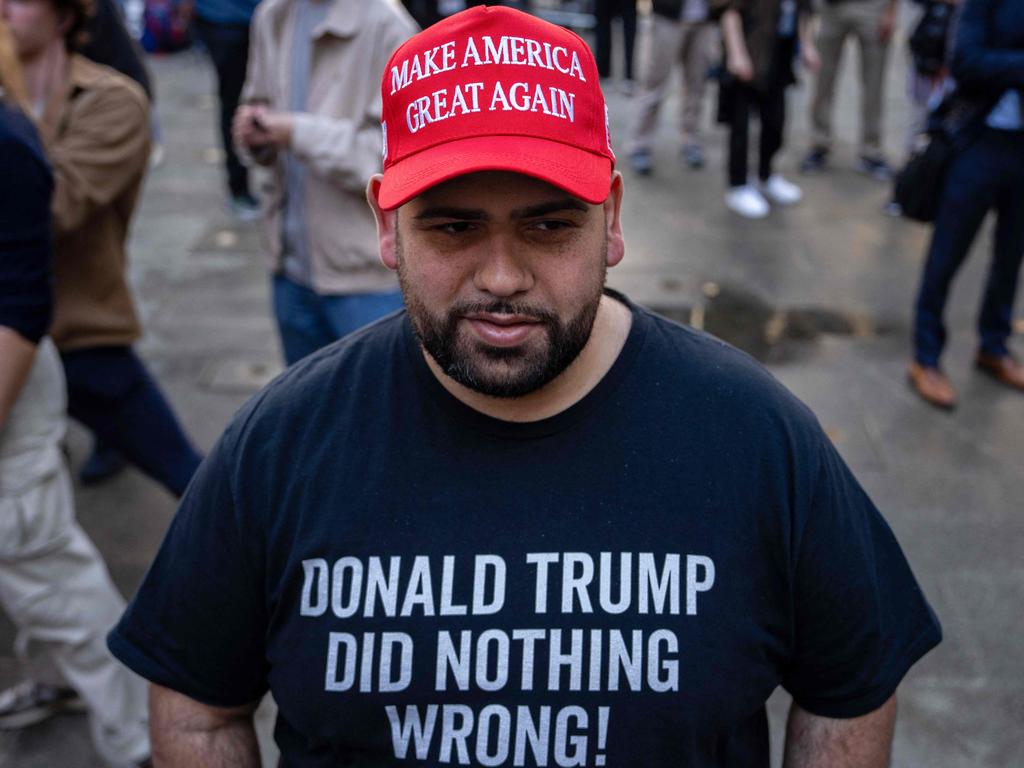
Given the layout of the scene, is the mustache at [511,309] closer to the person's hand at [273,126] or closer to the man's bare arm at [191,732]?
the man's bare arm at [191,732]

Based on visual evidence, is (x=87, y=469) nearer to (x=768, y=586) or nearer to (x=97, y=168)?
(x=97, y=168)

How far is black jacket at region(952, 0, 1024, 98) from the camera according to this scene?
14.1ft

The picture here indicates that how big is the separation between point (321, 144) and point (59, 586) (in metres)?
1.42

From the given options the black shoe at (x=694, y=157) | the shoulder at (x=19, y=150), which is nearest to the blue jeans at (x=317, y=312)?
the shoulder at (x=19, y=150)

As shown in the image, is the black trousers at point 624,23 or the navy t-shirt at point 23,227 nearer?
the navy t-shirt at point 23,227

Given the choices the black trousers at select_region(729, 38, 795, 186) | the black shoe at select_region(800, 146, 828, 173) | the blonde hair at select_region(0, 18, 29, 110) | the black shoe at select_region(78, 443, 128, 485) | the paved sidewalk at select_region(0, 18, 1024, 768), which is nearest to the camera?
the blonde hair at select_region(0, 18, 29, 110)

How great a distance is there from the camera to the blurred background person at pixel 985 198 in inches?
173

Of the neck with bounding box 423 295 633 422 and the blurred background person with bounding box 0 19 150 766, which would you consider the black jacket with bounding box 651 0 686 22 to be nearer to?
the blurred background person with bounding box 0 19 150 766

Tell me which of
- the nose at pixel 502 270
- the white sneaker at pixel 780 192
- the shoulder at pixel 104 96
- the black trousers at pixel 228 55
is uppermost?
the nose at pixel 502 270

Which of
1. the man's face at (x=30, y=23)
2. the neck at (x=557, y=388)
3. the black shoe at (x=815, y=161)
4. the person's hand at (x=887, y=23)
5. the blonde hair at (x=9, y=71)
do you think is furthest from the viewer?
the black shoe at (x=815, y=161)

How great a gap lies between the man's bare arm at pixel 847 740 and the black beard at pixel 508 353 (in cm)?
69

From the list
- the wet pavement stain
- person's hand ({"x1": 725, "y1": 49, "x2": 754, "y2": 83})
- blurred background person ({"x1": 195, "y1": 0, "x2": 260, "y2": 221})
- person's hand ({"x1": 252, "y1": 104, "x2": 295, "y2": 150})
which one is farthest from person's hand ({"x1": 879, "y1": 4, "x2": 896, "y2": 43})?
person's hand ({"x1": 252, "y1": 104, "x2": 295, "y2": 150})

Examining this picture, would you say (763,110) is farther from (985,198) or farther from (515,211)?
(515,211)

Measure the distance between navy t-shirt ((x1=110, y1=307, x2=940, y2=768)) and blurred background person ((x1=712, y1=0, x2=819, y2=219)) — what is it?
19.8 ft
